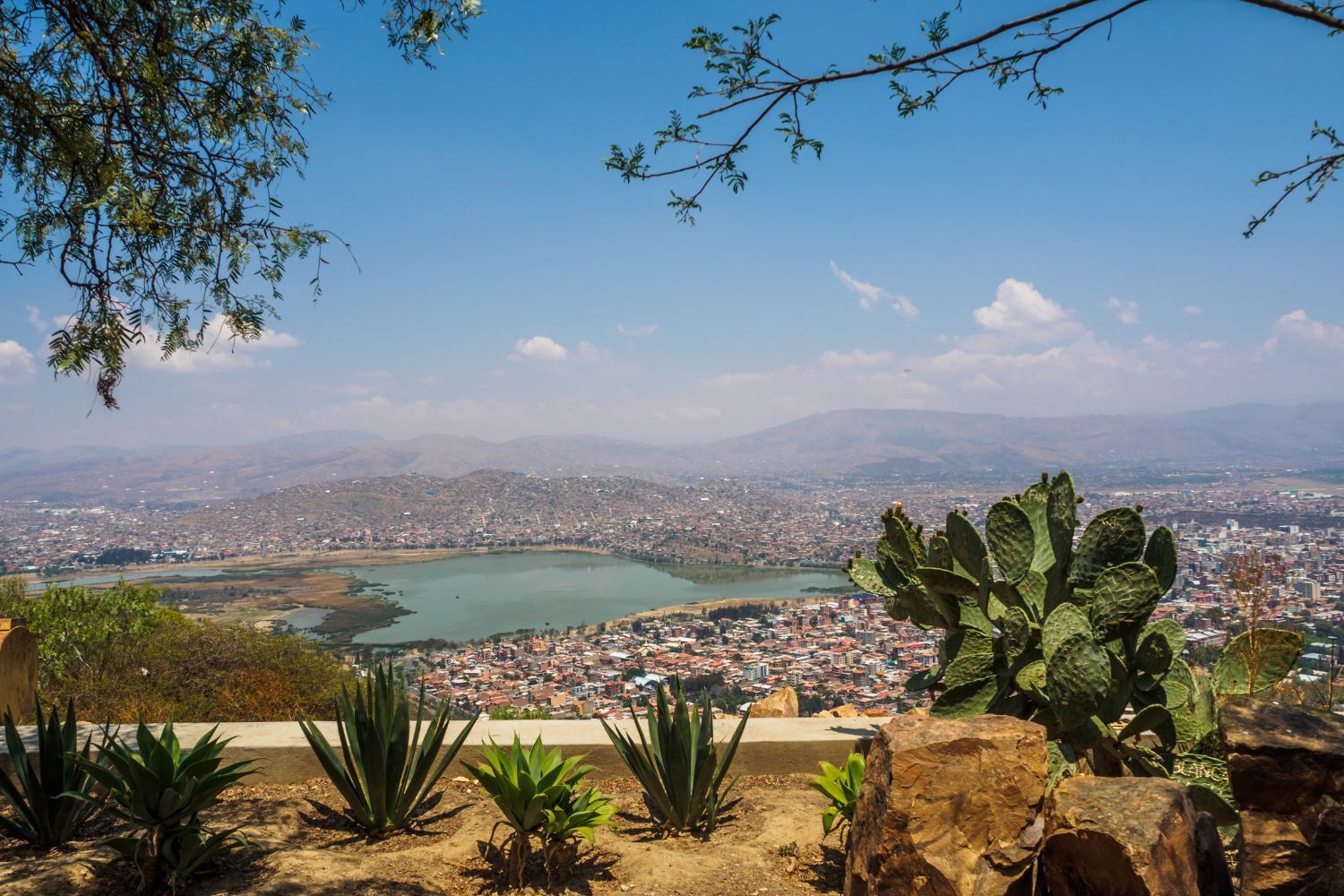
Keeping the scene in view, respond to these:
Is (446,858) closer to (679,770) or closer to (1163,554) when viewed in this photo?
(679,770)

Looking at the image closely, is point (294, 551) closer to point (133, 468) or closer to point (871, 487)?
point (871, 487)

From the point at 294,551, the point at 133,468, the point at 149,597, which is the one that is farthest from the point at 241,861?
the point at 133,468

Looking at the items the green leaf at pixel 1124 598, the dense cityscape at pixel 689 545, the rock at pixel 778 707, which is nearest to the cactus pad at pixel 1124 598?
the green leaf at pixel 1124 598

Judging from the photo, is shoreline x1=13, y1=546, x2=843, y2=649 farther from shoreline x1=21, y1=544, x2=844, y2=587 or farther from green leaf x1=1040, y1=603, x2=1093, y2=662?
green leaf x1=1040, y1=603, x2=1093, y2=662

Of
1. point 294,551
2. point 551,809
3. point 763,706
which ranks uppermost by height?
point 551,809

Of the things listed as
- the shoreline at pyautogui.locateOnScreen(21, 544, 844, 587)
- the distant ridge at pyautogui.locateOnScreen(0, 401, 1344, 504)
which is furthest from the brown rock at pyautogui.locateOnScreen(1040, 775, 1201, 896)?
the distant ridge at pyautogui.locateOnScreen(0, 401, 1344, 504)

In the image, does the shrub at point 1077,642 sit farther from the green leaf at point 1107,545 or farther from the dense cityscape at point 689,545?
the dense cityscape at point 689,545
